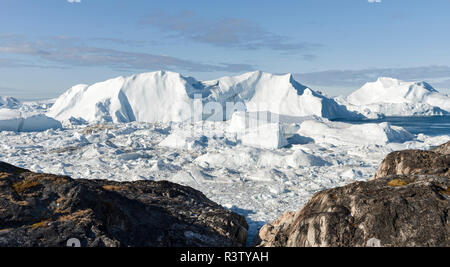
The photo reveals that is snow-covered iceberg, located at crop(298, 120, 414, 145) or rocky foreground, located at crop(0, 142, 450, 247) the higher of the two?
rocky foreground, located at crop(0, 142, 450, 247)

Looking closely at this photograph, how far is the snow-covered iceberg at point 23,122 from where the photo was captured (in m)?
49.1

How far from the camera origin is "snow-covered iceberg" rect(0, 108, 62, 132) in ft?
161

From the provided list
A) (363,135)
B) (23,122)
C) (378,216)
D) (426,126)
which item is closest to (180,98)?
(23,122)

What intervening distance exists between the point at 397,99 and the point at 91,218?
111233 mm

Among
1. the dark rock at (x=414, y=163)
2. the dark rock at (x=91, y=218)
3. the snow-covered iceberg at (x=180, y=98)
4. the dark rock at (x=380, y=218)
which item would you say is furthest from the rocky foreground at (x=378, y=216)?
the snow-covered iceberg at (x=180, y=98)

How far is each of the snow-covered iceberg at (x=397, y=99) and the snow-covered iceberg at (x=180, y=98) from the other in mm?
30219

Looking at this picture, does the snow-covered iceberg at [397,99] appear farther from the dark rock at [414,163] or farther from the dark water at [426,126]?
the dark rock at [414,163]

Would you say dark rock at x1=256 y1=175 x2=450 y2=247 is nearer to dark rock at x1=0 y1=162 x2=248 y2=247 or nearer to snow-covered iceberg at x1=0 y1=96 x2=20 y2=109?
dark rock at x1=0 y1=162 x2=248 y2=247

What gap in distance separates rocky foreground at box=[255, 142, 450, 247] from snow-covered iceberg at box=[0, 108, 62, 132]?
5123cm

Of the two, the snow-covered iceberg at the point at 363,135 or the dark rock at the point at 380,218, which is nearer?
the dark rock at the point at 380,218

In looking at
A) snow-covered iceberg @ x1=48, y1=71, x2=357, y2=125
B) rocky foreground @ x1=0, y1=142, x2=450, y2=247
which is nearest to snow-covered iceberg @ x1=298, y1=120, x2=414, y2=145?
snow-covered iceberg @ x1=48, y1=71, x2=357, y2=125

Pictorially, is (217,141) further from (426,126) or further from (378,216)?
(426,126)
